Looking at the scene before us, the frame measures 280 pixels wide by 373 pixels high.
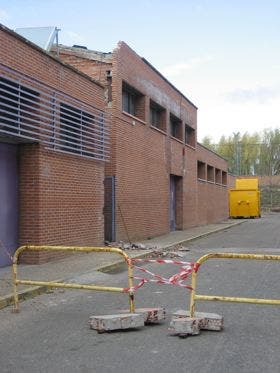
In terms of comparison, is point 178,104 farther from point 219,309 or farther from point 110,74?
point 219,309

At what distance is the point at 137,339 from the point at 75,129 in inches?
365

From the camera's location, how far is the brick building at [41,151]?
12461 mm

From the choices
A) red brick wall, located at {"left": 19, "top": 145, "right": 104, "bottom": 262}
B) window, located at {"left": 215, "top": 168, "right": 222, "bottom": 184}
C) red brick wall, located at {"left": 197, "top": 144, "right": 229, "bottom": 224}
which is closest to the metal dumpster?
red brick wall, located at {"left": 197, "top": 144, "right": 229, "bottom": 224}

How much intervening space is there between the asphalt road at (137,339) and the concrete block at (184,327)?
9cm

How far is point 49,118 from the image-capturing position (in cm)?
1379

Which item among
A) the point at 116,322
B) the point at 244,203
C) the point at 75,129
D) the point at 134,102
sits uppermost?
the point at 134,102

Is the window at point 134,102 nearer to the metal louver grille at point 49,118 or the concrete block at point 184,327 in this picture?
the metal louver grille at point 49,118

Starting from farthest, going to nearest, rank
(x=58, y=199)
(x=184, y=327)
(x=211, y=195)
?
(x=211, y=195) < (x=58, y=199) < (x=184, y=327)

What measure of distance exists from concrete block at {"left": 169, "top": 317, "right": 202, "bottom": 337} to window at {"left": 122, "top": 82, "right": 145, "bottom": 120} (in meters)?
15.2

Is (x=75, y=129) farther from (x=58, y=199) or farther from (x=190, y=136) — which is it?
(x=190, y=136)

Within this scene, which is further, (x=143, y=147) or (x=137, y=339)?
(x=143, y=147)

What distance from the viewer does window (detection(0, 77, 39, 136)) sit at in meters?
11.8

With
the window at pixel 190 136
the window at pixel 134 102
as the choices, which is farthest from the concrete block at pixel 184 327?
the window at pixel 190 136

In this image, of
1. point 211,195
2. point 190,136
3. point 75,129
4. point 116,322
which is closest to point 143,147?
point 75,129
